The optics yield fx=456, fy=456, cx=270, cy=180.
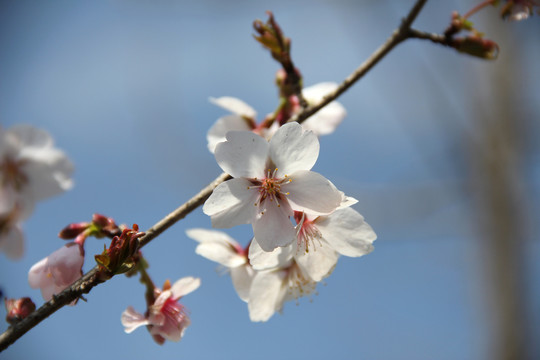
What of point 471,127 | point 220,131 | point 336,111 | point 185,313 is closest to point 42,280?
point 185,313

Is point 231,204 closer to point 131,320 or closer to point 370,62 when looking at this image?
point 131,320

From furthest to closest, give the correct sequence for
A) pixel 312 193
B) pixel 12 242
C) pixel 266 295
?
pixel 12 242, pixel 266 295, pixel 312 193

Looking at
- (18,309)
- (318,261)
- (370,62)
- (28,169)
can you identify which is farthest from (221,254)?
(28,169)

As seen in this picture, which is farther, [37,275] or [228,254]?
[228,254]

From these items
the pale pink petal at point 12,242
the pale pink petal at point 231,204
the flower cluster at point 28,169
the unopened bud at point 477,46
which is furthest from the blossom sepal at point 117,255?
the unopened bud at point 477,46

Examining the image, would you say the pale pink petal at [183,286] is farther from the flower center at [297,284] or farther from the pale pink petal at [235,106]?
the pale pink petal at [235,106]

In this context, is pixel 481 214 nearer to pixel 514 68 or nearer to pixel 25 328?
pixel 514 68
